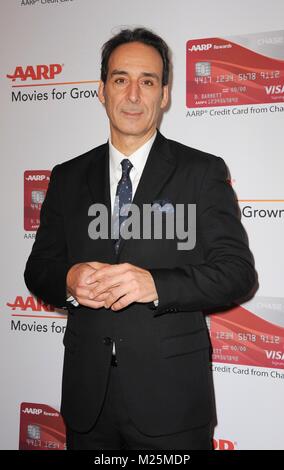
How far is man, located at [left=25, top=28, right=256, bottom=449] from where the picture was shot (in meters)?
1.50

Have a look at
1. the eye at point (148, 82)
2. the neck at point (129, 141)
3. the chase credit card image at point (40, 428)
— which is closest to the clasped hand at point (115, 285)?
the neck at point (129, 141)

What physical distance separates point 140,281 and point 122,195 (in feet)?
1.36

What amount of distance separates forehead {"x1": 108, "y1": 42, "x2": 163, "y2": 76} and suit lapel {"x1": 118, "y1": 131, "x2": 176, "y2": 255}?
1.03 ft

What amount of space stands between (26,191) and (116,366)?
1.60 m

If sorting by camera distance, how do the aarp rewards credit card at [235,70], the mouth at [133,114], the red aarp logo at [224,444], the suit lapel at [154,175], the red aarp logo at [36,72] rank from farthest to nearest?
the red aarp logo at [36,72], the red aarp logo at [224,444], the aarp rewards credit card at [235,70], the mouth at [133,114], the suit lapel at [154,175]

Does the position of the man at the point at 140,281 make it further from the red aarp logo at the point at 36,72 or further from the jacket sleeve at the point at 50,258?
the red aarp logo at the point at 36,72

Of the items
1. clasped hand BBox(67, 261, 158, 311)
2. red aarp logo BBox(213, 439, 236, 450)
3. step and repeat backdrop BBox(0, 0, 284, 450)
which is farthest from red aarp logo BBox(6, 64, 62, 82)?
red aarp logo BBox(213, 439, 236, 450)

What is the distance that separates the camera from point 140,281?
56.2 inches

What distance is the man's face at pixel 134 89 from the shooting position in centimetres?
178

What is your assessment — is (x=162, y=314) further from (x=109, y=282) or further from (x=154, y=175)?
(x=154, y=175)

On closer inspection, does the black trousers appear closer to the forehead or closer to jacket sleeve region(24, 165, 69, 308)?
jacket sleeve region(24, 165, 69, 308)

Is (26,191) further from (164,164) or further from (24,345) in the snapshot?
(164,164)
